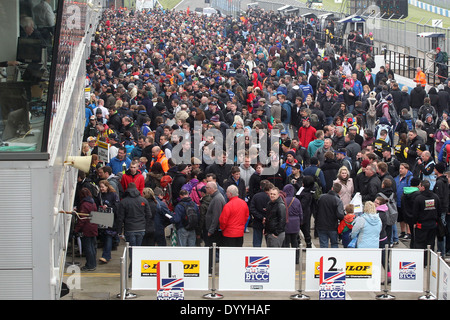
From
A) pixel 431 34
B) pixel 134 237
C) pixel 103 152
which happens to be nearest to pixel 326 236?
pixel 134 237

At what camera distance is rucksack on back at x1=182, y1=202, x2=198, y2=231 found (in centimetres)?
1367

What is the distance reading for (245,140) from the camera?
17562mm

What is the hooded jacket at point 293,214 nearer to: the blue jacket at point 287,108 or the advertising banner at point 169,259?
the advertising banner at point 169,259

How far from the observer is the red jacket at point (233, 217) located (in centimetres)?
1347

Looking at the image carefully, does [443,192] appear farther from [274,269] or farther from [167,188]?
[167,188]

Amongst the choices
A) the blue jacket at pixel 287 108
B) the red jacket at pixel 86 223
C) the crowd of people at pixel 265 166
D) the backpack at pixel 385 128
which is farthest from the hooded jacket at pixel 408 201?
the blue jacket at pixel 287 108

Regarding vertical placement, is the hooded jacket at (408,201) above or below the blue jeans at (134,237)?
above

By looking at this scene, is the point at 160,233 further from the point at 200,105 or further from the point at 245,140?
the point at 200,105

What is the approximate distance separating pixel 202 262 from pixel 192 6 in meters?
98.2

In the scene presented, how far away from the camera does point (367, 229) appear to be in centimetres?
1319

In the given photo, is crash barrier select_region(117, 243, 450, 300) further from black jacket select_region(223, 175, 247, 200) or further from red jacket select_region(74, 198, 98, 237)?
black jacket select_region(223, 175, 247, 200)

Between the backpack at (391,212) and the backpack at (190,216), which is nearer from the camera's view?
the backpack at (190,216)

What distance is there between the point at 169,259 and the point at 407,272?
372 centimetres

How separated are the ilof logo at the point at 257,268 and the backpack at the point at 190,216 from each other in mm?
1855
